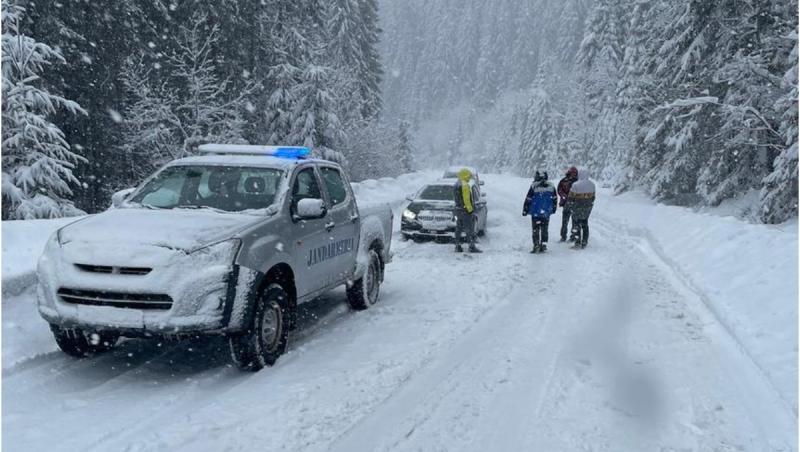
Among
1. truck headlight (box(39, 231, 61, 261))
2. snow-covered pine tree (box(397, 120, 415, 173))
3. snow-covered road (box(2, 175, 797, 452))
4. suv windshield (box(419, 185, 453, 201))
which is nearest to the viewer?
snow-covered road (box(2, 175, 797, 452))

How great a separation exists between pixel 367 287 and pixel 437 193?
7860 millimetres

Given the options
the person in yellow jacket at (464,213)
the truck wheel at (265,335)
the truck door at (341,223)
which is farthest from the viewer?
the person in yellow jacket at (464,213)

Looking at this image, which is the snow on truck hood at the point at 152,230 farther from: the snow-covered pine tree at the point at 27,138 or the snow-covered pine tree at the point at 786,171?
the snow-covered pine tree at the point at 786,171

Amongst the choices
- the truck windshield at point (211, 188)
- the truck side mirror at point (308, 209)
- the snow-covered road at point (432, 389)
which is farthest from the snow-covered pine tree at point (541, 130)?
the truck side mirror at point (308, 209)

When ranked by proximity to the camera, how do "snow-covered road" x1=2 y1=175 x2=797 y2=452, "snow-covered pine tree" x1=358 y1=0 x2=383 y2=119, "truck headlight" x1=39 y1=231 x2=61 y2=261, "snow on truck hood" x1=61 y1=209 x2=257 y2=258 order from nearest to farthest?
"snow-covered road" x1=2 y1=175 x2=797 y2=452, "snow on truck hood" x1=61 y1=209 x2=257 y2=258, "truck headlight" x1=39 y1=231 x2=61 y2=261, "snow-covered pine tree" x1=358 y1=0 x2=383 y2=119

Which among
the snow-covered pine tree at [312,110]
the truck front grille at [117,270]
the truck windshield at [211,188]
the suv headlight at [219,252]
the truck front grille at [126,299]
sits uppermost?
the snow-covered pine tree at [312,110]

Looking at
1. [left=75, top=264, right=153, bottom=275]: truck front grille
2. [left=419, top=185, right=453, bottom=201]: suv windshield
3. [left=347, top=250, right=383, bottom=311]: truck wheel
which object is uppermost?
[left=75, top=264, right=153, bottom=275]: truck front grille

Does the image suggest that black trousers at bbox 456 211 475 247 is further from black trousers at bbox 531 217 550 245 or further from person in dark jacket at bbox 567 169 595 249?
person in dark jacket at bbox 567 169 595 249

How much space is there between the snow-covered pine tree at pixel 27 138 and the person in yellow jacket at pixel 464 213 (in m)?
7.63

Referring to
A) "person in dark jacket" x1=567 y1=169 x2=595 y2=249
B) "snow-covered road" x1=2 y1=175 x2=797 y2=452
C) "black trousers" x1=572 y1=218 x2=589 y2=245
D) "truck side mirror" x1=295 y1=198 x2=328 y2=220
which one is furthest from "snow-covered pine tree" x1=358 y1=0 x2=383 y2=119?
"truck side mirror" x1=295 y1=198 x2=328 y2=220

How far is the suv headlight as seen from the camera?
5.09m

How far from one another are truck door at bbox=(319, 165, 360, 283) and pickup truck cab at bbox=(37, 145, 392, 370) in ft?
0.17

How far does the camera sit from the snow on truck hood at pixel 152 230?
16.7ft

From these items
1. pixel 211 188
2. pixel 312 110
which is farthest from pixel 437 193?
pixel 312 110
